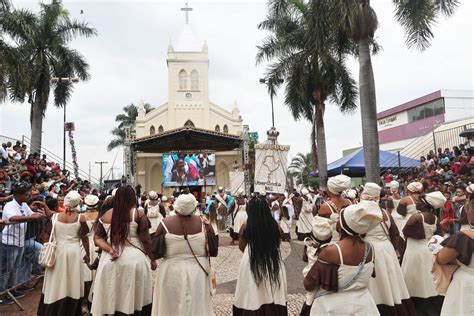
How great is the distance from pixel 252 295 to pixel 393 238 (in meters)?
2.14

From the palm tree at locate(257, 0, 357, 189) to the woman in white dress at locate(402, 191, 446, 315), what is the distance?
1416 cm

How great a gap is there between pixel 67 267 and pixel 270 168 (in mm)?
3863

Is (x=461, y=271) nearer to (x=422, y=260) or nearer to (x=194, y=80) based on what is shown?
(x=422, y=260)

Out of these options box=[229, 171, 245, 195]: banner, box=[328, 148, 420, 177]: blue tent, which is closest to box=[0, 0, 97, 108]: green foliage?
box=[229, 171, 245, 195]: banner

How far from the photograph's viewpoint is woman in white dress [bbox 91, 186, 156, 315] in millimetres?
4320

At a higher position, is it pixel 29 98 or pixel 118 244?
pixel 29 98

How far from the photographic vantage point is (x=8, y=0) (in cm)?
1520

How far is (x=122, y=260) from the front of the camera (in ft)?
14.4

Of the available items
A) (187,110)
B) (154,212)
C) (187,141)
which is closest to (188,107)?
(187,110)

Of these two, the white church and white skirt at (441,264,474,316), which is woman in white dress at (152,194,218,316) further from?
the white church

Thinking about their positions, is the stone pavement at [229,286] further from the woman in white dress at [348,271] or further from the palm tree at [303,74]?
the palm tree at [303,74]

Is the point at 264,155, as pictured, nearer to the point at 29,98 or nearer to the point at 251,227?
the point at 251,227

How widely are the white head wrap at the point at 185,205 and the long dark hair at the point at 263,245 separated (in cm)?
73

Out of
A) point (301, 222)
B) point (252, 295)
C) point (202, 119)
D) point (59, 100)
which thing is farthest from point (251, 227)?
point (202, 119)
